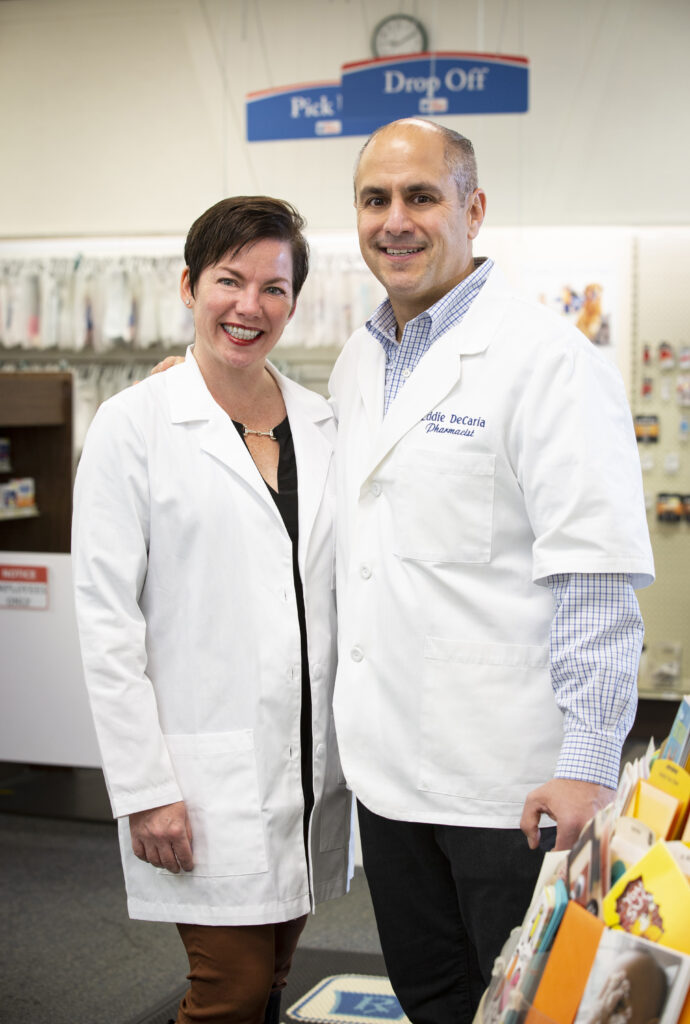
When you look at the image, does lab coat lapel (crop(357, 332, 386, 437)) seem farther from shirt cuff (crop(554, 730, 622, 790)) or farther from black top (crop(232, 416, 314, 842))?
shirt cuff (crop(554, 730, 622, 790))

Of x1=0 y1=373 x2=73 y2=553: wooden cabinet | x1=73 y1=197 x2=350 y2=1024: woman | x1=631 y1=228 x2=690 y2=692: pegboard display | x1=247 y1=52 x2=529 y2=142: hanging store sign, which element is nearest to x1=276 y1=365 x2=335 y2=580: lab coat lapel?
x1=73 y1=197 x2=350 y2=1024: woman

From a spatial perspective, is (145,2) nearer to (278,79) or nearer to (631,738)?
A: (278,79)

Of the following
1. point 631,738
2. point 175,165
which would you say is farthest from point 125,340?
point 631,738

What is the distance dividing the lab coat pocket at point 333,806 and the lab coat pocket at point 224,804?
160mm

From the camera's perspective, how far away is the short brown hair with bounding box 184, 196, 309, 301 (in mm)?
1885

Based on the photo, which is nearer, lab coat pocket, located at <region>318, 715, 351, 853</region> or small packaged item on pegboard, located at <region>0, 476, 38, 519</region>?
lab coat pocket, located at <region>318, 715, 351, 853</region>

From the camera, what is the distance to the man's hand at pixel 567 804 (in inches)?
56.8

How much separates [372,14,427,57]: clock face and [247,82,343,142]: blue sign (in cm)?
29

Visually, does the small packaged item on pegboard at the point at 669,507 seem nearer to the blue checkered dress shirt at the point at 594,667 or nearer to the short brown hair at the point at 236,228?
the short brown hair at the point at 236,228

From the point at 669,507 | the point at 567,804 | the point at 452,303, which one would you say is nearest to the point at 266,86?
the point at 669,507

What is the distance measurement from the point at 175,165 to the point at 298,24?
90 cm

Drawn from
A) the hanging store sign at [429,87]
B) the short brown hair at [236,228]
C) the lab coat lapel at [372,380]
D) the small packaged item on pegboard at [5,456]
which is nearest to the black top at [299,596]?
the lab coat lapel at [372,380]

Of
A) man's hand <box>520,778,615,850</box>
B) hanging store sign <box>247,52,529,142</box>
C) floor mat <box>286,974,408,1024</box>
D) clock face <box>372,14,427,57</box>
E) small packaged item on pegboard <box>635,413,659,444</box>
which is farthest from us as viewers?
small packaged item on pegboard <box>635,413,659,444</box>

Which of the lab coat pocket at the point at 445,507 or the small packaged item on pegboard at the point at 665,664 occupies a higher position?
the lab coat pocket at the point at 445,507
